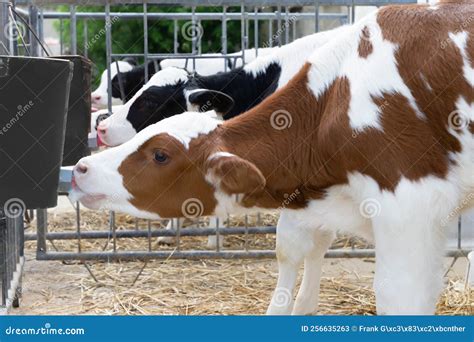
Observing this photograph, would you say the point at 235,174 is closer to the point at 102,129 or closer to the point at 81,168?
the point at 81,168

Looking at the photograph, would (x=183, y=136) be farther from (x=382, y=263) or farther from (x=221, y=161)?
(x=382, y=263)

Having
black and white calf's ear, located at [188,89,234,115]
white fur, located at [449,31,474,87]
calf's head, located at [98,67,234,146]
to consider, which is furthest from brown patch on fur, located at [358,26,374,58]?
calf's head, located at [98,67,234,146]

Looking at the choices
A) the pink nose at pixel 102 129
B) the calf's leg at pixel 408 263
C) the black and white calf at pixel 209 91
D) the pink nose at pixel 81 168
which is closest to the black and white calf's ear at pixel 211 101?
the black and white calf at pixel 209 91

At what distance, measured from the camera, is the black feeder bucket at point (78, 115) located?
4.80 metres

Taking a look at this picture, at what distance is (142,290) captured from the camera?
545 centimetres

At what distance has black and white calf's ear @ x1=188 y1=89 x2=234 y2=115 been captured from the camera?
5941 millimetres

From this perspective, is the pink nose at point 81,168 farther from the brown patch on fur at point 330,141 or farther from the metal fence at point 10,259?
the metal fence at point 10,259

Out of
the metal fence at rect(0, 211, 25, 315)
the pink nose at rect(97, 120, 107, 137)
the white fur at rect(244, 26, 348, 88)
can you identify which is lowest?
the metal fence at rect(0, 211, 25, 315)

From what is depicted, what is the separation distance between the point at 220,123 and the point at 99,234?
2.60 m

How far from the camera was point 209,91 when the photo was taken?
19.7 feet

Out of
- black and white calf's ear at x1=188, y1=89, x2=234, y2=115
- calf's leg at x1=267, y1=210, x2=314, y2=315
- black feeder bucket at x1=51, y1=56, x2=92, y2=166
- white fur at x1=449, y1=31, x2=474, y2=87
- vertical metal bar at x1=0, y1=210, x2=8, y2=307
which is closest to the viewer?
white fur at x1=449, y1=31, x2=474, y2=87

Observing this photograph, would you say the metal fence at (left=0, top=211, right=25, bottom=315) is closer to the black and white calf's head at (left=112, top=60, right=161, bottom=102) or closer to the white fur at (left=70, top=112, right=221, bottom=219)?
the white fur at (left=70, top=112, right=221, bottom=219)
